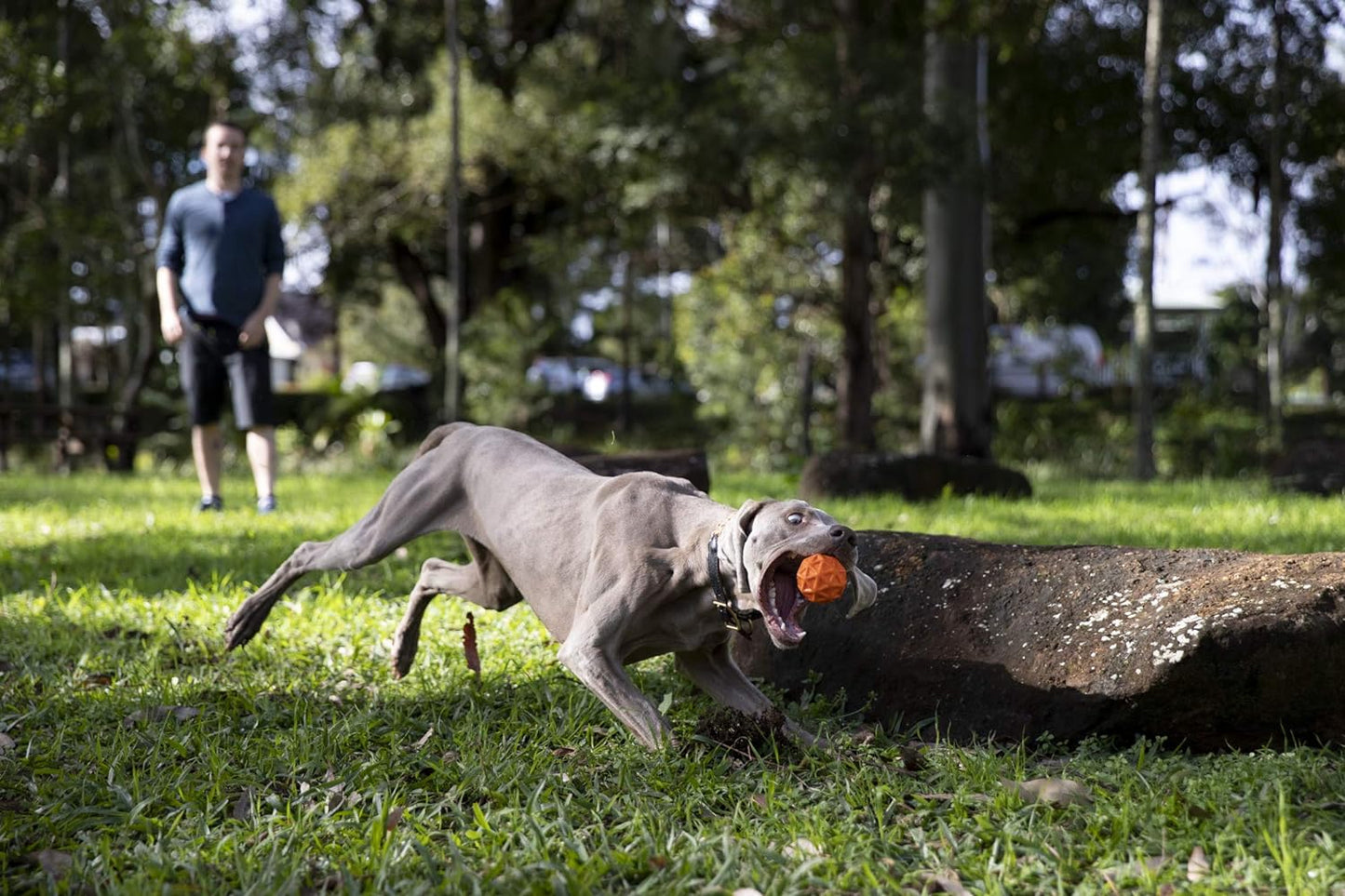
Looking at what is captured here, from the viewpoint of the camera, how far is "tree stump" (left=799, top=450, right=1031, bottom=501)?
8477 mm

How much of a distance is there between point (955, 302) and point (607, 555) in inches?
414

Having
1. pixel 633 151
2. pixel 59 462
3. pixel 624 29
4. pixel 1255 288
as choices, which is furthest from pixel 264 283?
pixel 1255 288

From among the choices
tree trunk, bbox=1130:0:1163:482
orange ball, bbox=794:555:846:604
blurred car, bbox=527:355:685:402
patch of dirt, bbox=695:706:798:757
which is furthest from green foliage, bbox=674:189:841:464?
orange ball, bbox=794:555:846:604

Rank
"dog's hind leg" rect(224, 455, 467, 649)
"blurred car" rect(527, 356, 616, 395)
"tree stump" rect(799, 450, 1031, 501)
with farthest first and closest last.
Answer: "blurred car" rect(527, 356, 616, 395)
"tree stump" rect(799, 450, 1031, 501)
"dog's hind leg" rect(224, 455, 467, 649)

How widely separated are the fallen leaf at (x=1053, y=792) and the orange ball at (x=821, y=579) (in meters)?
0.67

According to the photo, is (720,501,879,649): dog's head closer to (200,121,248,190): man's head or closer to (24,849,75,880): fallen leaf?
(24,849,75,880): fallen leaf

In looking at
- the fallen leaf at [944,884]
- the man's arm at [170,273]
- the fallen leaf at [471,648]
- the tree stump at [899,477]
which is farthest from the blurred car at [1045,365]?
the fallen leaf at [944,884]

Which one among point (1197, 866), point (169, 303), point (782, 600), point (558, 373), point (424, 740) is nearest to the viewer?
point (1197, 866)

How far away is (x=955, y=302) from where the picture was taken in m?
13.2

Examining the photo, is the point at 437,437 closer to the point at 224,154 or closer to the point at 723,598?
the point at 723,598

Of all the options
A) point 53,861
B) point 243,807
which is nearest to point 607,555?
point 243,807

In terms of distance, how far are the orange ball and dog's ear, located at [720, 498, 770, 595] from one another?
0.56 ft

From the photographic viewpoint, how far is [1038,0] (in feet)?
38.9

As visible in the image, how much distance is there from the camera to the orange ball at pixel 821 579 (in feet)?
9.39
